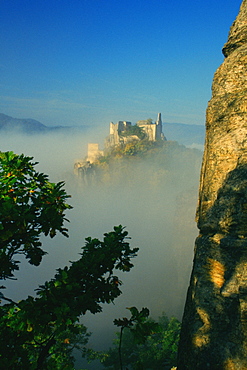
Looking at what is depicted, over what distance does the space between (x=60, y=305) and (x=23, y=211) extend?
1771mm

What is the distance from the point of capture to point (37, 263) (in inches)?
237

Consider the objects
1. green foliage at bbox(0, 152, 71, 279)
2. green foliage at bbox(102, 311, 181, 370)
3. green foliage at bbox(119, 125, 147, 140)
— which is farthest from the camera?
green foliage at bbox(119, 125, 147, 140)

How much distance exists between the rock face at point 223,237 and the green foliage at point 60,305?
1.81 m

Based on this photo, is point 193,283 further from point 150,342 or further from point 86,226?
point 86,226

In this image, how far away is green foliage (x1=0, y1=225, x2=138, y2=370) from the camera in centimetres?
509

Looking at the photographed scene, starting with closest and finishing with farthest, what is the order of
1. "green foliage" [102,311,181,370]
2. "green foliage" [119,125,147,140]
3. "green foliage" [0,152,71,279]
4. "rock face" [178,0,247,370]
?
"green foliage" [0,152,71,279]
"rock face" [178,0,247,370]
"green foliage" [102,311,181,370]
"green foliage" [119,125,147,140]

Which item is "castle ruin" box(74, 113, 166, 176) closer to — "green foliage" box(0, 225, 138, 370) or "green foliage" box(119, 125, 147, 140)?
"green foliage" box(119, 125, 147, 140)

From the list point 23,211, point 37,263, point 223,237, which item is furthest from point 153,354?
point 23,211

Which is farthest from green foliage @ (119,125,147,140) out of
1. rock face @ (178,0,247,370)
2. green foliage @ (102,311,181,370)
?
rock face @ (178,0,247,370)

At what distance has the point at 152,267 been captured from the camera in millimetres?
105375

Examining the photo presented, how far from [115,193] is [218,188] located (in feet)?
503

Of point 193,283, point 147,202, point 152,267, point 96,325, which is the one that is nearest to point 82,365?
point 96,325

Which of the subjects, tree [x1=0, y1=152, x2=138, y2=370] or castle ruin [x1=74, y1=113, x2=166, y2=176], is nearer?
tree [x1=0, y1=152, x2=138, y2=370]

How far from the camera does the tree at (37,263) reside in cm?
514
